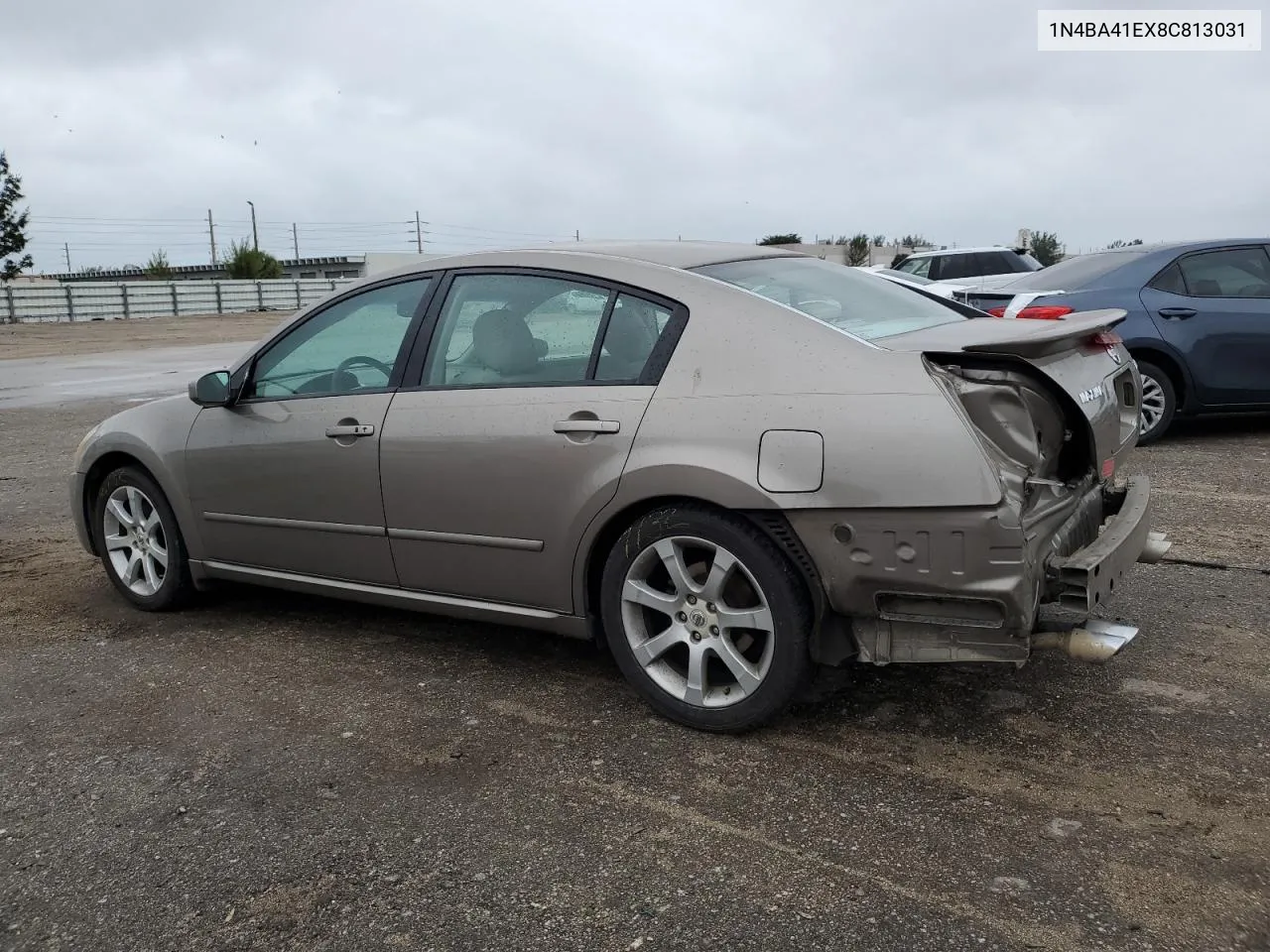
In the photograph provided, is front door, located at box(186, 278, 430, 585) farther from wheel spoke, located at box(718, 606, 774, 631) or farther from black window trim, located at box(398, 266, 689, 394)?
wheel spoke, located at box(718, 606, 774, 631)

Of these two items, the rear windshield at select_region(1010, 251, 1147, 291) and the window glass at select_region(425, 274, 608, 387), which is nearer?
the window glass at select_region(425, 274, 608, 387)

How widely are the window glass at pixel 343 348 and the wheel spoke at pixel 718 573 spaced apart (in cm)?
155

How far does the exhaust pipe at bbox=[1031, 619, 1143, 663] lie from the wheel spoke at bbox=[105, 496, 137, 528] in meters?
3.91

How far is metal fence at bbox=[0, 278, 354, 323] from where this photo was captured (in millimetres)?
40156

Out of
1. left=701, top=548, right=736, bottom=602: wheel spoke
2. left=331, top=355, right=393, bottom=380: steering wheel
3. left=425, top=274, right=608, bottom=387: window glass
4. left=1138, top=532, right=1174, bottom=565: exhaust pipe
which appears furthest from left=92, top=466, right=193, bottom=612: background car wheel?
left=1138, top=532, right=1174, bottom=565: exhaust pipe

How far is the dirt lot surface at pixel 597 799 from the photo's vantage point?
8.34 feet

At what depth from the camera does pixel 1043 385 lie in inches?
128

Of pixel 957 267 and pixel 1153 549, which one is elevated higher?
pixel 957 267

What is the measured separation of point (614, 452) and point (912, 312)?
127cm

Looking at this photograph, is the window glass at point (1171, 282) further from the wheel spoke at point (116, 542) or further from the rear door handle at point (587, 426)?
the wheel spoke at point (116, 542)

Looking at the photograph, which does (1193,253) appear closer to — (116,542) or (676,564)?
(676,564)

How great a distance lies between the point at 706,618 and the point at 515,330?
1.26 m

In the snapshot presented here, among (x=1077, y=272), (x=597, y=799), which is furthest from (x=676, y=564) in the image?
(x=1077, y=272)

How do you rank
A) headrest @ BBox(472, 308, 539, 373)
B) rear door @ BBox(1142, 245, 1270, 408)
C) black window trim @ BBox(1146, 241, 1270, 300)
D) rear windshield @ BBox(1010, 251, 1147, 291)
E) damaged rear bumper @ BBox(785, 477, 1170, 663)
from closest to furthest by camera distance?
damaged rear bumper @ BBox(785, 477, 1170, 663), headrest @ BBox(472, 308, 539, 373), rear door @ BBox(1142, 245, 1270, 408), black window trim @ BBox(1146, 241, 1270, 300), rear windshield @ BBox(1010, 251, 1147, 291)
